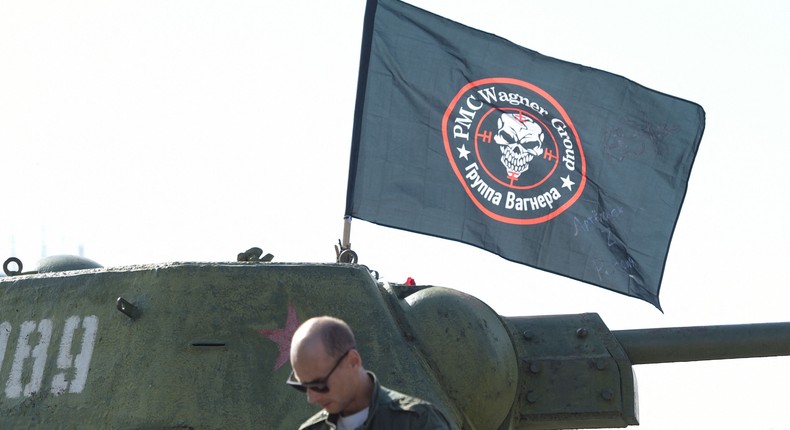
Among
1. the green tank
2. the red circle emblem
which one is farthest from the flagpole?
the red circle emblem

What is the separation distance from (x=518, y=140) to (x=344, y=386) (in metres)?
7.42

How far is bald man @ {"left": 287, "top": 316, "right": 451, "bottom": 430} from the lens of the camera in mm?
4258

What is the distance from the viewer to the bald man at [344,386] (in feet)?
14.0

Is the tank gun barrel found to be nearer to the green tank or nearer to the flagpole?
the green tank

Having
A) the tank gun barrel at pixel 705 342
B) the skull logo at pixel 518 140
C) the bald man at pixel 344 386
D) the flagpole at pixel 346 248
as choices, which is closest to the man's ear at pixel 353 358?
the bald man at pixel 344 386

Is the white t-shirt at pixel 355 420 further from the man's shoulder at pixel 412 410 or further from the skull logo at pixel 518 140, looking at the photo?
the skull logo at pixel 518 140

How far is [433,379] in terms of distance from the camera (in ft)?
25.5

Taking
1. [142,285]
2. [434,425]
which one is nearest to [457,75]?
[142,285]

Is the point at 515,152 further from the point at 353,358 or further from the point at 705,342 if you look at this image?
the point at 353,358

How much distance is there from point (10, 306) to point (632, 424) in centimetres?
403

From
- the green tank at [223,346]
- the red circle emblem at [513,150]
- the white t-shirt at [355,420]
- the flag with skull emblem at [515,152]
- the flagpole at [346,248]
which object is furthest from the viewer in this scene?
the red circle emblem at [513,150]

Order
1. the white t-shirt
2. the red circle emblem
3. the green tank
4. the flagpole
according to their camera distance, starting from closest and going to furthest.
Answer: the white t-shirt → the green tank → the flagpole → the red circle emblem

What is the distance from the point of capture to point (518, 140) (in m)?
11.6

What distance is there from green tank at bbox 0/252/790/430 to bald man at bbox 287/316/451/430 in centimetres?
294
